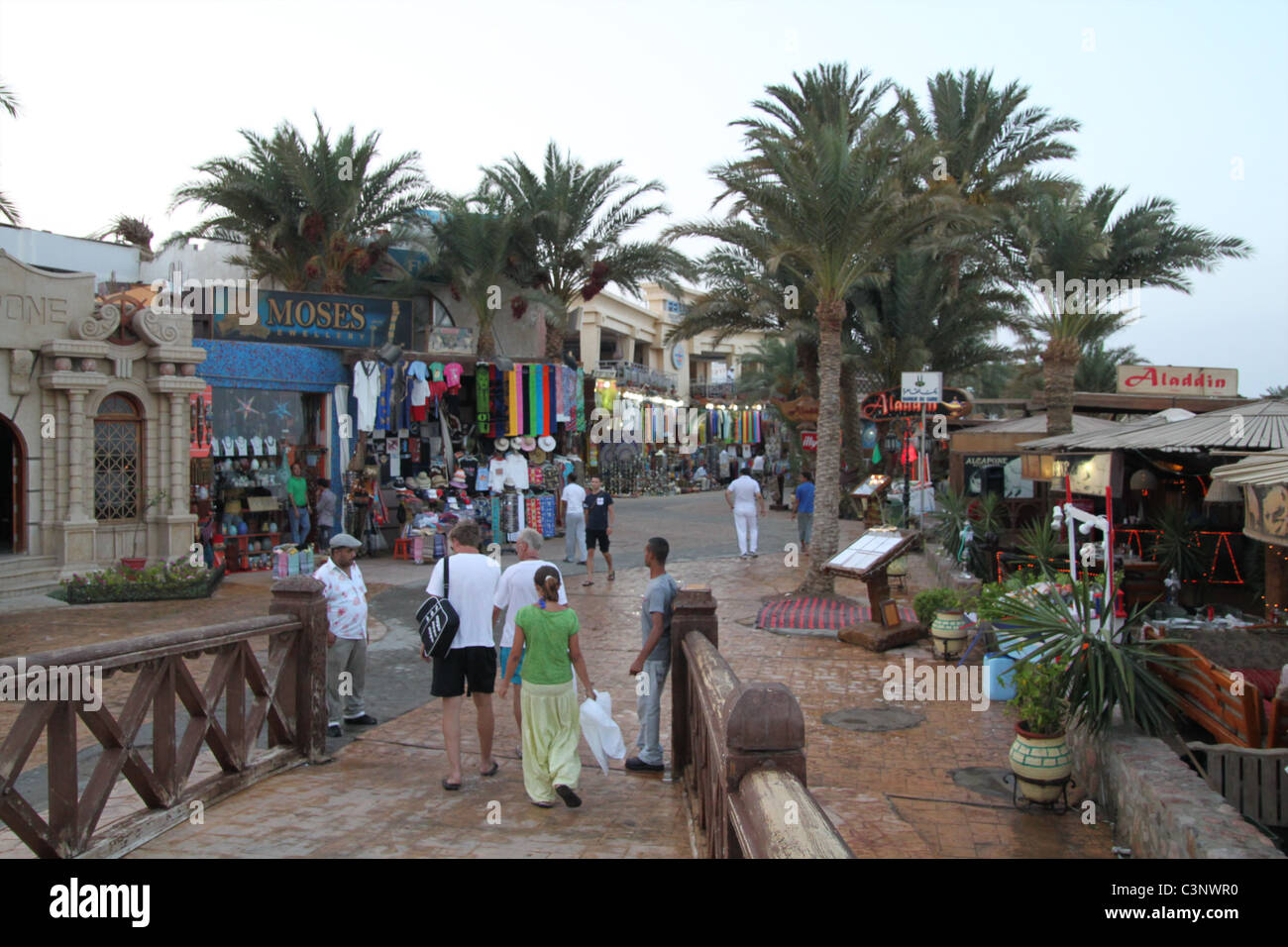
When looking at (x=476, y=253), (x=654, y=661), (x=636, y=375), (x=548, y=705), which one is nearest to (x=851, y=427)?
(x=476, y=253)

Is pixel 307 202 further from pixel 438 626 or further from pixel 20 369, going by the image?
pixel 438 626

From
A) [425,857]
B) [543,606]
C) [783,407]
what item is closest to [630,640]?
[543,606]

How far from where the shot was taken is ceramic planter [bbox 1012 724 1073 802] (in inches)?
239

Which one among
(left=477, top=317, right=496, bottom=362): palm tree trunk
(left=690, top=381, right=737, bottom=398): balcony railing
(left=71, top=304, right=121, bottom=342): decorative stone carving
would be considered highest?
(left=690, top=381, right=737, bottom=398): balcony railing

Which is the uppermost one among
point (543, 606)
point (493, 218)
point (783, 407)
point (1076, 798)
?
point (493, 218)

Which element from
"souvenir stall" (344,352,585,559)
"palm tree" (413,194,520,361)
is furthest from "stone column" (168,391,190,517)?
"palm tree" (413,194,520,361)

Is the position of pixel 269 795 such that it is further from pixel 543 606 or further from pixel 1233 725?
pixel 1233 725

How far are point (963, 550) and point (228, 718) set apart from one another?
436 inches

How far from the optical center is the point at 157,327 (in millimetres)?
15414

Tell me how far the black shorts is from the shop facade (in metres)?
10.7

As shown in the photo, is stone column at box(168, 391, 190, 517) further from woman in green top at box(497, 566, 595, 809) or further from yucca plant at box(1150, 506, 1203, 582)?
yucca plant at box(1150, 506, 1203, 582)

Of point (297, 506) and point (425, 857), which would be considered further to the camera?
point (297, 506)

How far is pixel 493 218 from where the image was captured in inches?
901

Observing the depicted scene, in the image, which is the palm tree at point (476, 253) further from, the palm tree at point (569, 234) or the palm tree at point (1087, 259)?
the palm tree at point (1087, 259)
